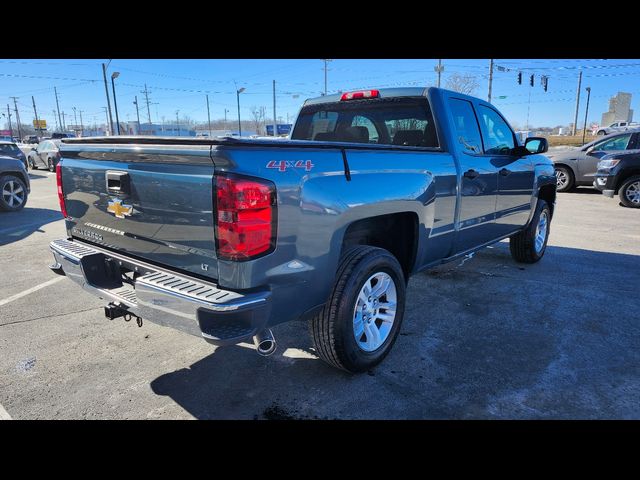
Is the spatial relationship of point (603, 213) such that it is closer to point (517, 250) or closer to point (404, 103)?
point (517, 250)

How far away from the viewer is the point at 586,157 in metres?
12.8

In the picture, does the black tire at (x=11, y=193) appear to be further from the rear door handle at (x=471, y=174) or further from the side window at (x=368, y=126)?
the rear door handle at (x=471, y=174)

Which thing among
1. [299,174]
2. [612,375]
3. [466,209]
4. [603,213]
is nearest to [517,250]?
[466,209]

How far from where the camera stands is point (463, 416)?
260cm

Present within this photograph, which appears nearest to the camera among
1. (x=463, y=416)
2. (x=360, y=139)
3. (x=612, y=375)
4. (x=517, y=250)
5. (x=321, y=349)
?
(x=463, y=416)

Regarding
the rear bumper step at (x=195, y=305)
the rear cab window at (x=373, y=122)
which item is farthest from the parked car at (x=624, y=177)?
the rear bumper step at (x=195, y=305)

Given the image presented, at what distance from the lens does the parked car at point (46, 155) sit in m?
20.0

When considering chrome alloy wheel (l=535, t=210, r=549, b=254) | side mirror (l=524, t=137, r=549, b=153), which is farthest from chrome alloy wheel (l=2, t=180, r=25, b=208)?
chrome alloy wheel (l=535, t=210, r=549, b=254)

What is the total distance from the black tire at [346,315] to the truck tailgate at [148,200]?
0.83 meters

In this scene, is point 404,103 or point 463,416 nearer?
point 463,416

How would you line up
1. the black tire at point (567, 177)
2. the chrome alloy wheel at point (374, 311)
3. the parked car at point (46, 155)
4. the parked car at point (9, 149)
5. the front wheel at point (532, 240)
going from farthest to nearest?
the parked car at point (46, 155)
the parked car at point (9, 149)
the black tire at point (567, 177)
the front wheel at point (532, 240)
the chrome alloy wheel at point (374, 311)

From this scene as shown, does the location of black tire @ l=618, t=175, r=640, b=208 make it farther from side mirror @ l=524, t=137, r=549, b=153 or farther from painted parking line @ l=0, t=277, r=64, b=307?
painted parking line @ l=0, t=277, r=64, b=307

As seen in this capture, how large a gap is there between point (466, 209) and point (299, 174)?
2206 mm

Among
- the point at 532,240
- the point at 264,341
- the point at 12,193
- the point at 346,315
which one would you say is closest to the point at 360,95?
the point at 346,315
